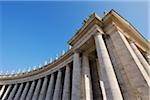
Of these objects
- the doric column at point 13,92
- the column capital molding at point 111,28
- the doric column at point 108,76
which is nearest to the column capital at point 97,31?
the doric column at point 108,76

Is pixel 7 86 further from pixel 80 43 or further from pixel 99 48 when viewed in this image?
pixel 99 48

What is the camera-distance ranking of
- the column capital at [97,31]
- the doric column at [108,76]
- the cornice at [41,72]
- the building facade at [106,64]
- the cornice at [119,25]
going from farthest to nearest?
the cornice at [41,72]
the cornice at [119,25]
the column capital at [97,31]
the building facade at [106,64]
the doric column at [108,76]

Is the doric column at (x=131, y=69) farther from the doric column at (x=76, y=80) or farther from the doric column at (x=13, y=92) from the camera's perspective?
the doric column at (x=13, y=92)

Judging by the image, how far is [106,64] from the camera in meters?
18.9

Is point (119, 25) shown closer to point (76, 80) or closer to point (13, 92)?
point (76, 80)

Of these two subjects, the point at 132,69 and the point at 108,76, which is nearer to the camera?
the point at 108,76

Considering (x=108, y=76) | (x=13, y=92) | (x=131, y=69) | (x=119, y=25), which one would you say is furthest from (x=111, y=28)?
(x=13, y=92)

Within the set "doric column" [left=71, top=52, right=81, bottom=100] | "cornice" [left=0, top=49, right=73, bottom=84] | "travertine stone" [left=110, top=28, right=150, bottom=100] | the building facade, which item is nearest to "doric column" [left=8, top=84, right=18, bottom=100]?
"cornice" [left=0, top=49, right=73, bottom=84]

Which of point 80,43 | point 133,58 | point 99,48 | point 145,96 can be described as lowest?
point 145,96

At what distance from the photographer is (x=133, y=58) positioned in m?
18.9

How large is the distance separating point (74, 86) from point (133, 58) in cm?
970

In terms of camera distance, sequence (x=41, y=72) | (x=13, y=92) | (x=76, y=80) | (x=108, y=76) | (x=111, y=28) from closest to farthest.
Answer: (x=108, y=76), (x=76, y=80), (x=111, y=28), (x=41, y=72), (x=13, y=92)

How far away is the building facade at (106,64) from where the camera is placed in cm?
1716

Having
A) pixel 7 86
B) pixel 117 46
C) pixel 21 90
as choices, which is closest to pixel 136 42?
pixel 117 46
